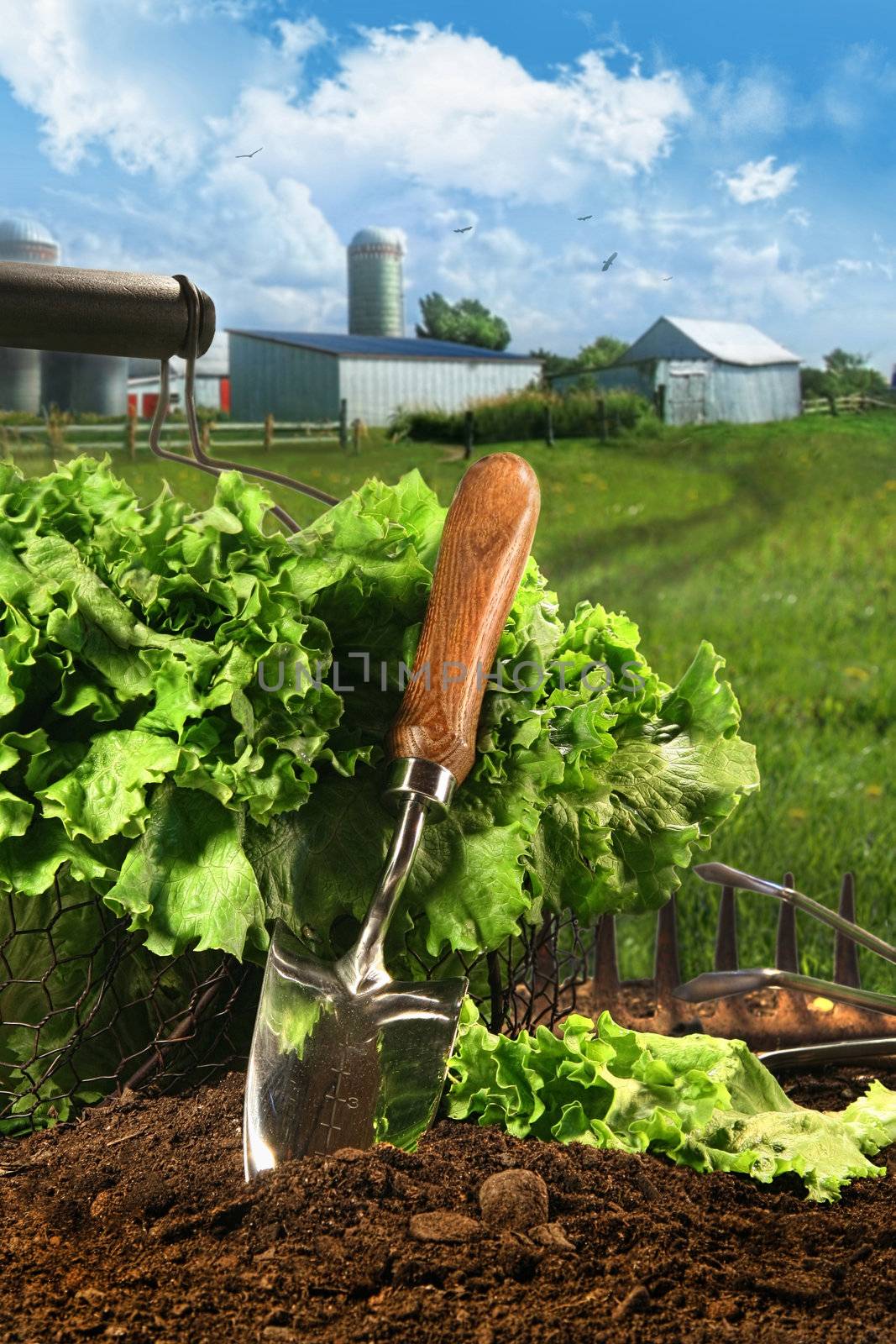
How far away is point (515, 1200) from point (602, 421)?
29.9 feet

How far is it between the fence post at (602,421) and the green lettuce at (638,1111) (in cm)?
869

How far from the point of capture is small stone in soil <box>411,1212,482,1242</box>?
1.09 meters

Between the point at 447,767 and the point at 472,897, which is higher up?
the point at 447,767

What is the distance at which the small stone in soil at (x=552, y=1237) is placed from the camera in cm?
110

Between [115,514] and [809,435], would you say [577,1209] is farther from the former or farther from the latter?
[809,435]

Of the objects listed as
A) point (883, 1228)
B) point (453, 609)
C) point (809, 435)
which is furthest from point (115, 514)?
point (809, 435)

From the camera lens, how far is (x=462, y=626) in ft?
4.38

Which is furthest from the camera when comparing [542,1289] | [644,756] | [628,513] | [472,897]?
[628,513]

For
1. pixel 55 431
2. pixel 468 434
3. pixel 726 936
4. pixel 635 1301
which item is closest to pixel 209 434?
pixel 55 431

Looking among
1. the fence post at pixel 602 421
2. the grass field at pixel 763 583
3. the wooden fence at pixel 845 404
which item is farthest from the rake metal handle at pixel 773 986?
the wooden fence at pixel 845 404

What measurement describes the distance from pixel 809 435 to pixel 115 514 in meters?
8.96

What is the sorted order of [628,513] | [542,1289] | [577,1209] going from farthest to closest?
[628,513] → [577,1209] → [542,1289]

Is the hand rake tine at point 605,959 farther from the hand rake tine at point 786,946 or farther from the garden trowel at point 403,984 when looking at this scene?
the garden trowel at point 403,984

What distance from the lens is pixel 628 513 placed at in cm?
936
